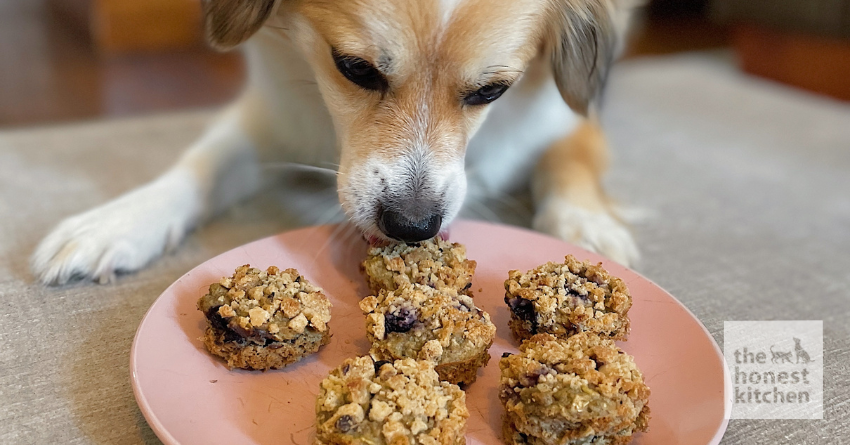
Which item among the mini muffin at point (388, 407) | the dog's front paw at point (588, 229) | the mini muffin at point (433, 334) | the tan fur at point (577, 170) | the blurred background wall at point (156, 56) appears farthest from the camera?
the blurred background wall at point (156, 56)

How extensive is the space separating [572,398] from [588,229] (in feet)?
2.19

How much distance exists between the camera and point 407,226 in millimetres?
1063

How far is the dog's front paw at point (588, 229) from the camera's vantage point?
136cm

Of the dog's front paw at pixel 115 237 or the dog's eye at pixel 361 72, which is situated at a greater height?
the dog's eye at pixel 361 72

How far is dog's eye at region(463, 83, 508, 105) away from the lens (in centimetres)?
117

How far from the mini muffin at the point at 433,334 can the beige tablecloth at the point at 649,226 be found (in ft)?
1.06

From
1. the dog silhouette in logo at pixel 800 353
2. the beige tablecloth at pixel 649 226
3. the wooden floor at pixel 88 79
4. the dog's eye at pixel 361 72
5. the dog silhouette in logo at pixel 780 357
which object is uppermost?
the dog's eye at pixel 361 72

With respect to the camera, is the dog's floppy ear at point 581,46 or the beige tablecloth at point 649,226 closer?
the beige tablecloth at point 649,226

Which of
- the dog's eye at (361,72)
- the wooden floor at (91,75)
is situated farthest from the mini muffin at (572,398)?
the wooden floor at (91,75)

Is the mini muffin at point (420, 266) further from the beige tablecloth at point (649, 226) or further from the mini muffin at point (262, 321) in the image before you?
the beige tablecloth at point (649, 226)

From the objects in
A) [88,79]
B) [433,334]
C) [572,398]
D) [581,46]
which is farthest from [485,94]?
[88,79]

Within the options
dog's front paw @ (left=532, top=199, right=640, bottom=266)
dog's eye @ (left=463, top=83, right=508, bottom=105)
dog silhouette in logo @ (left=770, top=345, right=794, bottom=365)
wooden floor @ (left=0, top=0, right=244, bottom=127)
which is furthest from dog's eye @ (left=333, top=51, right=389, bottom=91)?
wooden floor @ (left=0, top=0, right=244, bottom=127)

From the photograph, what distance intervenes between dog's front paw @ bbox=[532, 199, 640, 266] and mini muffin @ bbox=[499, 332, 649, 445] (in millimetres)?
550

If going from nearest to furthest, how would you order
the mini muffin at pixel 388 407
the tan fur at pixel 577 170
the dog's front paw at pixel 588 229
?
the mini muffin at pixel 388 407 < the dog's front paw at pixel 588 229 < the tan fur at pixel 577 170
